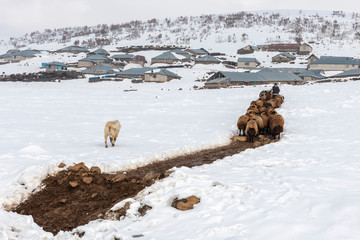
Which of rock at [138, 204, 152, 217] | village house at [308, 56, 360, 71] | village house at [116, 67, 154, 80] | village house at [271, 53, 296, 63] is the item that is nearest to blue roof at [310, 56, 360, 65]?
village house at [308, 56, 360, 71]

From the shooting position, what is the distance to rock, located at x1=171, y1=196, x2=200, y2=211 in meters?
6.39

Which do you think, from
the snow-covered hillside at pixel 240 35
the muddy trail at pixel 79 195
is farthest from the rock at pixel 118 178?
the snow-covered hillside at pixel 240 35

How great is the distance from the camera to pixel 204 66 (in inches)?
3280

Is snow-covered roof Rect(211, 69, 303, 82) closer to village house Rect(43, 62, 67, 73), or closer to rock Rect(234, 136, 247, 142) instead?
rock Rect(234, 136, 247, 142)

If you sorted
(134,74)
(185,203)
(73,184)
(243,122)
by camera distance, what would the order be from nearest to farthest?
(185,203) < (73,184) < (243,122) < (134,74)

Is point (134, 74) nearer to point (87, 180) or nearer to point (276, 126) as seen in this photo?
point (276, 126)

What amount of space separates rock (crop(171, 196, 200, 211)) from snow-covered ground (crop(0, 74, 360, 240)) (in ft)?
0.56

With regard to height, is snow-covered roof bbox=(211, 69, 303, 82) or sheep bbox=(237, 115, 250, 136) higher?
snow-covered roof bbox=(211, 69, 303, 82)

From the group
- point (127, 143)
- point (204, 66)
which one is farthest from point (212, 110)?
point (204, 66)

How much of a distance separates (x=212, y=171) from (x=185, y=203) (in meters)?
3.15

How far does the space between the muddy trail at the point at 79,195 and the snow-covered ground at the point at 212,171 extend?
0.38m

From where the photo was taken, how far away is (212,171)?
9438mm

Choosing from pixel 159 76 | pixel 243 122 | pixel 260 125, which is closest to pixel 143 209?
pixel 243 122

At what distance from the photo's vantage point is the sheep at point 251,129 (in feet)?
48.6
